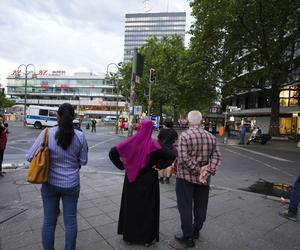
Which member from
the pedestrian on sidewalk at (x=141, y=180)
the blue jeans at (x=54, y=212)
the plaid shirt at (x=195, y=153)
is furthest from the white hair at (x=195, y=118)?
the blue jeans at (x=54, y=212)

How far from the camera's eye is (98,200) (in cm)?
558

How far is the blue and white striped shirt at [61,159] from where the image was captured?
9.65 feet

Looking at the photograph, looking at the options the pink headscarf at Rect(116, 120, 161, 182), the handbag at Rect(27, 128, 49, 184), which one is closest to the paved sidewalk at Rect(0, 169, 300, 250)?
the pink headscarf at Rect(116, 120, 161, 182)

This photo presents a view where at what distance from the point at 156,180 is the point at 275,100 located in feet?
83.5

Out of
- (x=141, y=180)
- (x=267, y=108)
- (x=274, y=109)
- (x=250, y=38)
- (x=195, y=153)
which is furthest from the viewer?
(x=267, y=108)

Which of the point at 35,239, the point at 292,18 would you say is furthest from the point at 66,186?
the point at 292,18

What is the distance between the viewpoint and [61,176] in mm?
2959

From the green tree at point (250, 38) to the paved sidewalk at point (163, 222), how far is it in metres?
18.4

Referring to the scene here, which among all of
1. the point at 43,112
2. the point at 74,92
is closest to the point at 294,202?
the point at 43,112

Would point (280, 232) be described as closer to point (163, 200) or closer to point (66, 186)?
point (163, 200)

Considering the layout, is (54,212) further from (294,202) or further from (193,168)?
(294,202)

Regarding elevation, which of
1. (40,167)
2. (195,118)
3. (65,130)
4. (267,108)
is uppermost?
(267,108)

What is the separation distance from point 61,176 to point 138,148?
0.93m

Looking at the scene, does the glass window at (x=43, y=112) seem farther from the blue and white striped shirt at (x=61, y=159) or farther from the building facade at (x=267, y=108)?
the blue and white striped shirt at (x=61, y=159)
